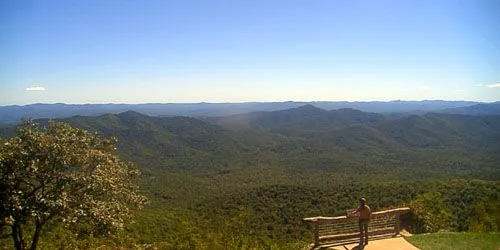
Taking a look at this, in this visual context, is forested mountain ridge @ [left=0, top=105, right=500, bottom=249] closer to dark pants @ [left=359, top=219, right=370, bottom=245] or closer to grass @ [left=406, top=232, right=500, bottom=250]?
dark pants @ [left=359, top=219, right=370, bottom=245]

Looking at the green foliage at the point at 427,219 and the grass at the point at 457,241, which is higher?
the grass at the point at 457,241

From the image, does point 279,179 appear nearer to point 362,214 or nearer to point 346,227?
point 346,227

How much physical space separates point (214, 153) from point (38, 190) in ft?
501

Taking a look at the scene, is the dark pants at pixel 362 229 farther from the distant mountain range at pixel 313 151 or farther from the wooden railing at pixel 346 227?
the distant mountain range at pixel 313 151

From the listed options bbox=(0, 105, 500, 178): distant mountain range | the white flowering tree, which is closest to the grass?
the white flowering tree

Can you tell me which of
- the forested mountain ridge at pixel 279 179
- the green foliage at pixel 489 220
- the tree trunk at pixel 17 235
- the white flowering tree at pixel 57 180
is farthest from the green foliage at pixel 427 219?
the tree trunk at pixel 17 235

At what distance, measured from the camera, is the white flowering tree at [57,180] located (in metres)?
12.5

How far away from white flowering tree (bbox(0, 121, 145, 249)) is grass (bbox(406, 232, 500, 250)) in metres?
10.7

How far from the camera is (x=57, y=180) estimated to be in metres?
13.3

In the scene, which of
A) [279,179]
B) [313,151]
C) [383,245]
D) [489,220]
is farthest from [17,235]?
[313,151]

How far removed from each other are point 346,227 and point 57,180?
419 inches

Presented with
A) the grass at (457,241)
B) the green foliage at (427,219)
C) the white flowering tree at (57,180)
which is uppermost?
the white flowering tree at (57,180)

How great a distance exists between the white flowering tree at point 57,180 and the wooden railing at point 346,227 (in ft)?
A: 22.7

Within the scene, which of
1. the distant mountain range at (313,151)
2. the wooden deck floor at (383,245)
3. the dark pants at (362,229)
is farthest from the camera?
the distant mountain range at (313,151)
